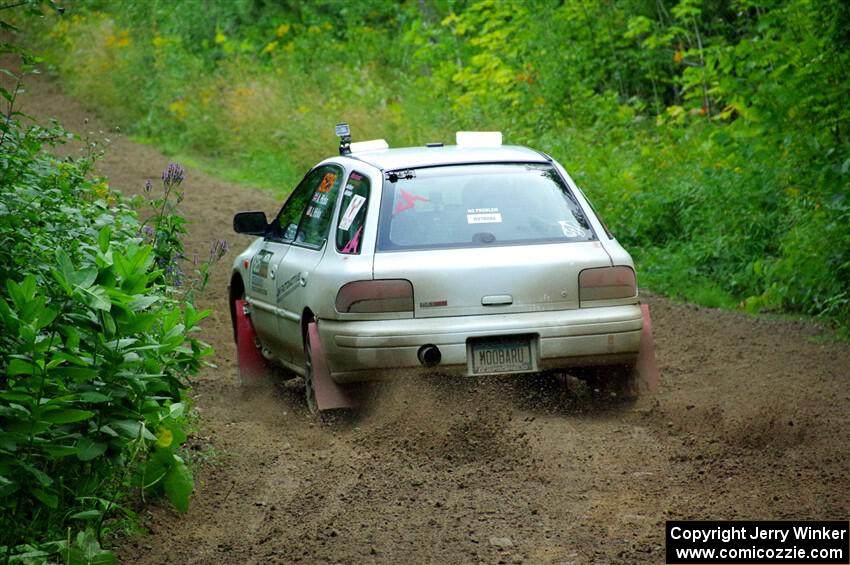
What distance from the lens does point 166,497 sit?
6141 mm

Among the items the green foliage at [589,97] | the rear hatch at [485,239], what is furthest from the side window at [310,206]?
the green foliage at [589,97]

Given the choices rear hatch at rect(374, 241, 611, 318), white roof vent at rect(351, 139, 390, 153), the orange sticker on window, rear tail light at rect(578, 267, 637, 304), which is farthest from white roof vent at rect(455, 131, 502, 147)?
rear tail light at rect(578, 267, 637, 304)

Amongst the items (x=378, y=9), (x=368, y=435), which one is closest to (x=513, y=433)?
(x=368, y=435)

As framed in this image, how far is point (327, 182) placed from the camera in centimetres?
881

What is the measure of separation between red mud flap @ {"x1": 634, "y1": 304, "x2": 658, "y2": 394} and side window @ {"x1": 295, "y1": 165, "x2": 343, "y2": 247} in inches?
78.7

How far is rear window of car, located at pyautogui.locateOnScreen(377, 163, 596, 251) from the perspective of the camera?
24.8ft

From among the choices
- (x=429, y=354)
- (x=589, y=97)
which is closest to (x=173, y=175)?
(x=429, y=354)

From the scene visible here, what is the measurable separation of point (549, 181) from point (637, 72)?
13.4 metres

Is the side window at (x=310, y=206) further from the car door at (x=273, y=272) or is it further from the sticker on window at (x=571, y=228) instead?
the sticker on window at (x=571, y=228)

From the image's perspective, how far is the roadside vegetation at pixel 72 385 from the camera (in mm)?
5004

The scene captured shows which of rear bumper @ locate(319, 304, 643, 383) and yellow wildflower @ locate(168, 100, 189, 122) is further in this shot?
yellow wildflower @ locate(168, 100, 189, 122)

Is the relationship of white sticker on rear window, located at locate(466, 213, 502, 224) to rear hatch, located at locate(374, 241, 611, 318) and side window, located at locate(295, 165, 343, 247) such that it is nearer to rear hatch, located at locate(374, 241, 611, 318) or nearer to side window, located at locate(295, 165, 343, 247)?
rear hatch, located at locate(374, 241, 611, 318)

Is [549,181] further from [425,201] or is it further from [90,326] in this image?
[90,326]

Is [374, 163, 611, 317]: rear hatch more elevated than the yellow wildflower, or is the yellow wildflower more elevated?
the yellow wildflower
